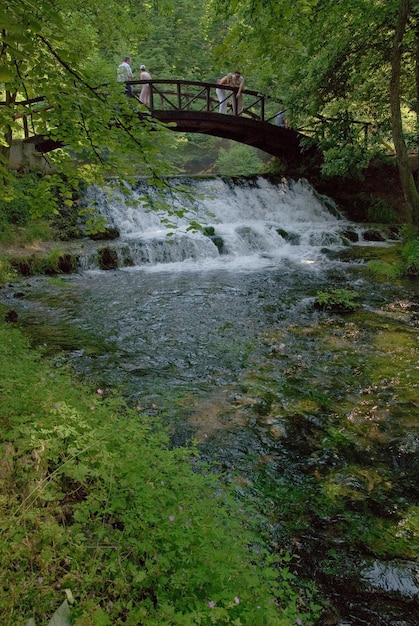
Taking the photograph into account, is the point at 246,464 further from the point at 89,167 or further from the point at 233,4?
the point at 233,4

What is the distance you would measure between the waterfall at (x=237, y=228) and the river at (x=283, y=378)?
134 mm

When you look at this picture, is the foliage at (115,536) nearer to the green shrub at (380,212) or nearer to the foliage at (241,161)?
the green shrub at (380,212)

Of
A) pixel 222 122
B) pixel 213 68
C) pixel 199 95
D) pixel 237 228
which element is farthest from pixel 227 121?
pixel 213 68

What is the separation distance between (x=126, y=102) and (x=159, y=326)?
4567 millimetres

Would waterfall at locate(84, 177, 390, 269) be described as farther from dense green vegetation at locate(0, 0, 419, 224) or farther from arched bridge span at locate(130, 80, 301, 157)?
dense green vegetation at locate(0, 0, 419, 224)

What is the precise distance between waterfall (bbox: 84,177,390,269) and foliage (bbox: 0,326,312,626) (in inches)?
285

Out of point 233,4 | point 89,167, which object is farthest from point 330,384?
point 233,4

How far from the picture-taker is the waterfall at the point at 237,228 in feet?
40.1

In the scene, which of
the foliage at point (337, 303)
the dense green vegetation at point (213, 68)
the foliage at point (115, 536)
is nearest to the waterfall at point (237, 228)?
the dense green vegetation at point (213, 68)

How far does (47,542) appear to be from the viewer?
6.65 ft

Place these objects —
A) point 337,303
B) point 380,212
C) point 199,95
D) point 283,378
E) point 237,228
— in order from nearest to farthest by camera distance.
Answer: point 283,378, point 337,303, point 237,228, point 199,95, point 380,212

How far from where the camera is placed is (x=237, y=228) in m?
14.1

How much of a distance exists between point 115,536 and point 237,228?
12.8 m

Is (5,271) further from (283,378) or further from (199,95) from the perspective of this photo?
(199,95)
